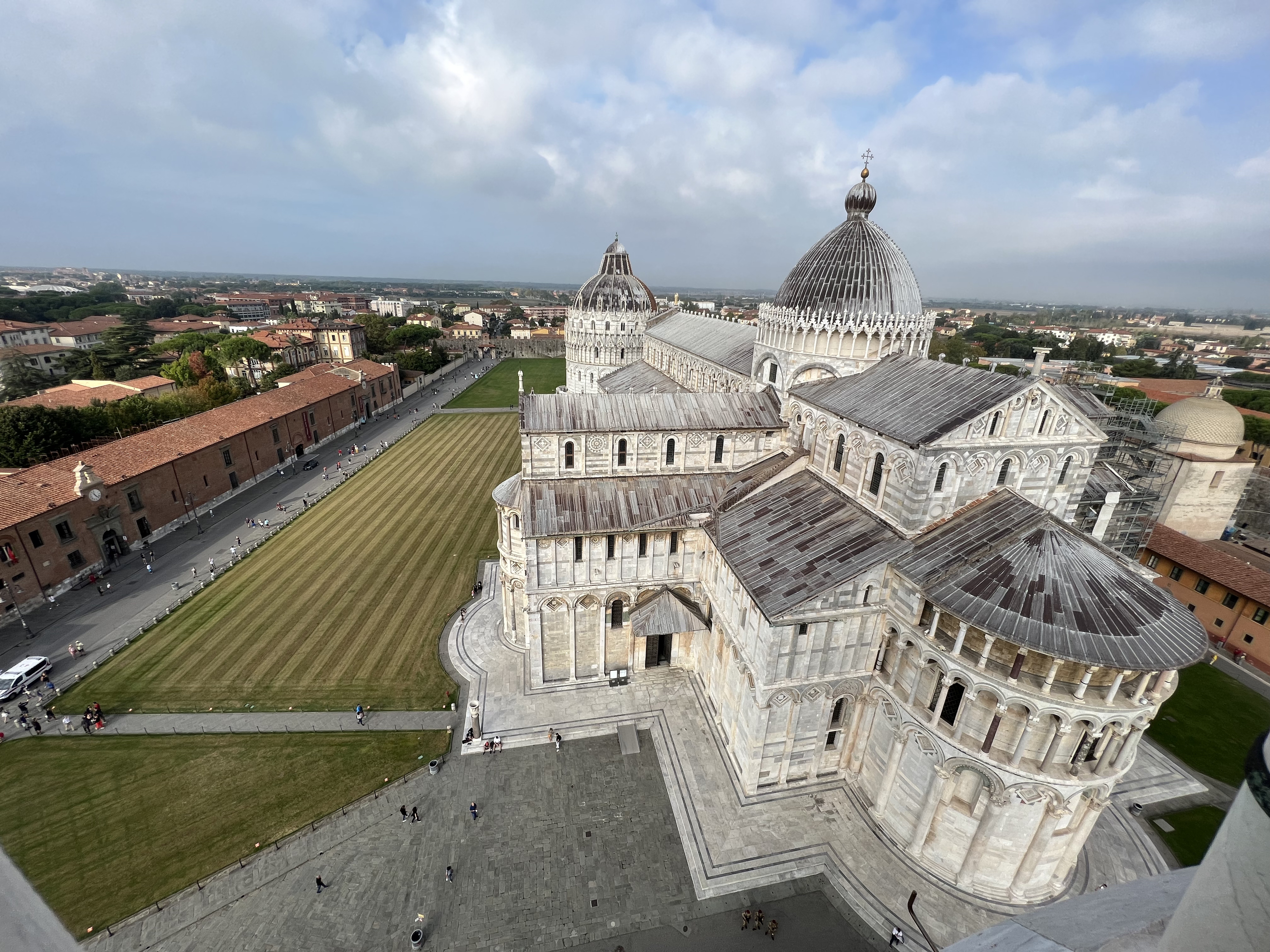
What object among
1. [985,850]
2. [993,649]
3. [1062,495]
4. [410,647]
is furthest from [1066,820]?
[410,647]

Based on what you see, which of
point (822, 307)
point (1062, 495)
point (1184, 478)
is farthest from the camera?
point (1184, 478)

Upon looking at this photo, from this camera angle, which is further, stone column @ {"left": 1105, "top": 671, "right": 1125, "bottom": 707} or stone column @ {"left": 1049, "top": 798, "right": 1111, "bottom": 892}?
stone column @ {"left": 1049, "top": 798, "right": 1111, "bottom": 892}

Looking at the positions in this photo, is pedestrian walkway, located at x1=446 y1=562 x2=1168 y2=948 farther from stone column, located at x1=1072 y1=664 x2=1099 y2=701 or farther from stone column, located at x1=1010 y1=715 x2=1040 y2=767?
stone column, located at x1=1072 y1=664 x2=1099 y2=701

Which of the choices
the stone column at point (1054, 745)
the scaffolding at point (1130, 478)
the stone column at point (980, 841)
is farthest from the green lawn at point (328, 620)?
the scaffolding at point (1130, 478)

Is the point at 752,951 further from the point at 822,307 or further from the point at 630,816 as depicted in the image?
the point at 822,307

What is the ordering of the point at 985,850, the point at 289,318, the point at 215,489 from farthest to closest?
the point at 289,318 → the point at 215,489 → the point at 985,850

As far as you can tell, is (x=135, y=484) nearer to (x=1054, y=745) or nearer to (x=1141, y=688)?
(x=1054, y=745)

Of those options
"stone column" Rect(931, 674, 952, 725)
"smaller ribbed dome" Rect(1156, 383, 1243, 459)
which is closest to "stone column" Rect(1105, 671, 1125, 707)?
"stone column" Rect(931, 674, 952, 725)
